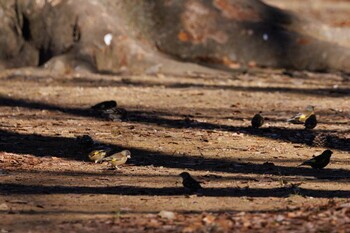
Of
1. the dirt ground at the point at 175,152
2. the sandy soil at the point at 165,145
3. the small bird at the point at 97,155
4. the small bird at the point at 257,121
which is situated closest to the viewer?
the dirt ground at the point at 175,152

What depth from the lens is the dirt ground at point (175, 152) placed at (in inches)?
320

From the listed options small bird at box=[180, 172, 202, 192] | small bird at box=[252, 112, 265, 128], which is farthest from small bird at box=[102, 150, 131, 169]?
small bird at box=[252, 112, 265, 128]

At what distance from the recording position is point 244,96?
16125 mm

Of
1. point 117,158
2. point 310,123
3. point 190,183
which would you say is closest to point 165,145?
point 117,158

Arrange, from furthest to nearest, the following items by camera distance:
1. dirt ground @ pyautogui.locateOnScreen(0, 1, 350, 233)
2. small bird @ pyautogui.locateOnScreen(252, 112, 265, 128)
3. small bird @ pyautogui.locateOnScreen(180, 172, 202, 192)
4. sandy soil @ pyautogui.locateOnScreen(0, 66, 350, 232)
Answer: small bird @ pyautogui.locateOnScreen(252, 112, 265, 128), small bird @ pyautogui.locateOnScreen(180, 172, 202, 192), sandy soil @ pyautogui.locateOnScreen(0, 66, 350, 232), dirt ground @ pyautogui.locateOnScreen(0, 1, 350, 233)

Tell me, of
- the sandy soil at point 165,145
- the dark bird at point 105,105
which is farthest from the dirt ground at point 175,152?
the dark bird at point 105,105

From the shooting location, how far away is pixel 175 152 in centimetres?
1162

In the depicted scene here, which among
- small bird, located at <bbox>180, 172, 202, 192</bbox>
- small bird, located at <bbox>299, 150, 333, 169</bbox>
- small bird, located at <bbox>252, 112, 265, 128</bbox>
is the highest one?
small bird, located at <bbox>252, 112, 265, 128</bbox>

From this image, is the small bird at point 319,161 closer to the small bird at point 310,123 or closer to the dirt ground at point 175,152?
the dirt ground at point 175,152

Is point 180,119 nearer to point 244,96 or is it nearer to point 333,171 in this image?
point 244,96

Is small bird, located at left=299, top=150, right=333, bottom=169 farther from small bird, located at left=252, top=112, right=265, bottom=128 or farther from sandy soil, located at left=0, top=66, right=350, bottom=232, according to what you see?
small bird, located at left=252, top=112, right=265, bottom=128

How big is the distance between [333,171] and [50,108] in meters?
5.57

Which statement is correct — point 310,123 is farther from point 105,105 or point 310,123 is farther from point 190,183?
point 190,183

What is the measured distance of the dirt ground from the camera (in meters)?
8.14
